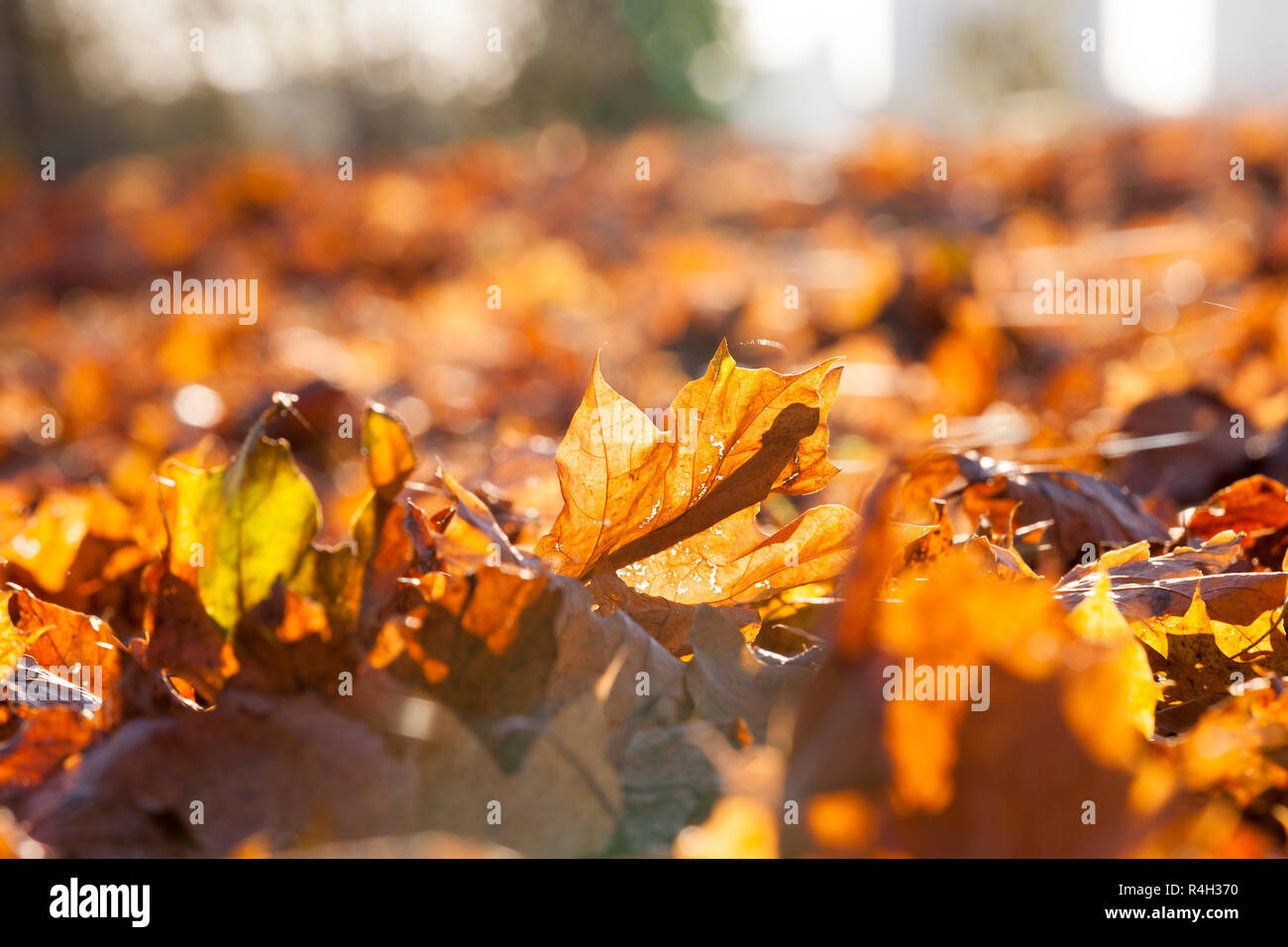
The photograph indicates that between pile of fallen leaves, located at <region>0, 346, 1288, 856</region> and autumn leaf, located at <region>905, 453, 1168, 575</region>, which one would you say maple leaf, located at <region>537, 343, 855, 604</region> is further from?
autumn leaf, located at <region>905, 453, 1168, 575</region>

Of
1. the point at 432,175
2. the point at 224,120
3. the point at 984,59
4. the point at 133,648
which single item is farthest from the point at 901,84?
the point at 133,648

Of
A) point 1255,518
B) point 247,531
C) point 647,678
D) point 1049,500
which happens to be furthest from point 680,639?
point 1255,518

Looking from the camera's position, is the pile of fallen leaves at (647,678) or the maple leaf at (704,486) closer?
the pile of fallen leaves at (647,678)

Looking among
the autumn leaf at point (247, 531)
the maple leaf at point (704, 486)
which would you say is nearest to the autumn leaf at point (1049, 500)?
the maple leaf at point (704, 486)

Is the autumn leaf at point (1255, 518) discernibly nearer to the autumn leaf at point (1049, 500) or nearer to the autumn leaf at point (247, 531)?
the autumn leaf at point (1049, 500)

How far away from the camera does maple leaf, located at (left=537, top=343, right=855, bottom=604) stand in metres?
0.89

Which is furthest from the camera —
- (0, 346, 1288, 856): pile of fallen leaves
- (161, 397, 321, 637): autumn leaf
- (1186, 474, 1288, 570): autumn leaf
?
(1186, 474, 1288, 570): autumn leaf

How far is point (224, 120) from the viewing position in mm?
15922

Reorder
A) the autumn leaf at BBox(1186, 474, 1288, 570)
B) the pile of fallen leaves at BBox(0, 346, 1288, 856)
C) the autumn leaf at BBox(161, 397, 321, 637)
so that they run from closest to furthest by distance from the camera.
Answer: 1. the pile of fallen leaves at BBox(0, 346, 1288, 856)
2. the autumn leaf at BBox(161, 397, 321, 637)
3. the autumn leaf at BBox(1186, 474, 1288, 570)

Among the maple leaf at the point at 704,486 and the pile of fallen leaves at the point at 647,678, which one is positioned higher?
the maple leaf at the point at 704,486

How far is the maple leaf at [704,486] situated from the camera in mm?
889

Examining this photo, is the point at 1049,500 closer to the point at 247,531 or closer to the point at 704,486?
the point at 704,486

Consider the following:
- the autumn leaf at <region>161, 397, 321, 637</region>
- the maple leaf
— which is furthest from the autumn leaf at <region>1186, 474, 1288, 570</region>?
the autumn leaf at <region>161, 397, 321, 637</region>
